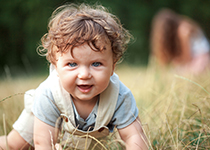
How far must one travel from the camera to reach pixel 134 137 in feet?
3.92

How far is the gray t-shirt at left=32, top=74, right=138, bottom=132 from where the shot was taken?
1.21m

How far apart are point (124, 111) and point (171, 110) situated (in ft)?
1.98

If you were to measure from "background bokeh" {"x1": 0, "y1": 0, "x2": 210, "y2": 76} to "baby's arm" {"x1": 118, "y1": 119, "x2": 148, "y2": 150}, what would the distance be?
14.9 ft

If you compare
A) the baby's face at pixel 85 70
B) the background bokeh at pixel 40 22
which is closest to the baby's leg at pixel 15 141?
the baby's face at pixel 85 70

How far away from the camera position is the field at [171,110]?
4.23ft

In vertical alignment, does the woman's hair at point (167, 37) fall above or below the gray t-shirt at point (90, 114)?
below

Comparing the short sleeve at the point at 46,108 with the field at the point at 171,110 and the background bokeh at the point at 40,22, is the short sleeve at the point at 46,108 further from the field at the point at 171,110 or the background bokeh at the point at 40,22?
the background bokeh at the point at 40,22

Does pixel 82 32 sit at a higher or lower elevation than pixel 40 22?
higher

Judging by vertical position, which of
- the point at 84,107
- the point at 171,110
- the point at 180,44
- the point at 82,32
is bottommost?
the point at 180,44

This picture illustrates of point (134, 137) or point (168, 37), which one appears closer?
point (134, 137)

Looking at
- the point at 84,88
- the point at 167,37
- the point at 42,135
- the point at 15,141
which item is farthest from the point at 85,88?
the point at 167,37

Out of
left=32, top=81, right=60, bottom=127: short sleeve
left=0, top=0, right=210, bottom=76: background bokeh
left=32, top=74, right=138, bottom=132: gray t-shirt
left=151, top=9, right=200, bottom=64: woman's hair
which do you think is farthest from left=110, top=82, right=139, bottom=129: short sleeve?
left=0, top=0, right=210, bottom=76: background bokeh

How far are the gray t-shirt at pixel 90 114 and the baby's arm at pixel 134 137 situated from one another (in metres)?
0.02

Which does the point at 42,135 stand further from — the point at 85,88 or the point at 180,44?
the point at 180,44
